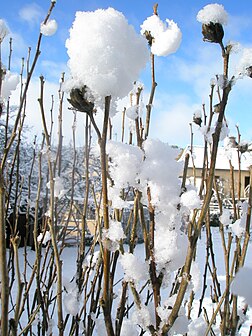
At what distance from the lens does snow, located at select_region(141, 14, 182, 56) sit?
0.88m

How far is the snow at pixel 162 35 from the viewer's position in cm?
88

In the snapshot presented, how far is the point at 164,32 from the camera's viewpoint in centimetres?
91

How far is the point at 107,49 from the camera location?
2.15ft

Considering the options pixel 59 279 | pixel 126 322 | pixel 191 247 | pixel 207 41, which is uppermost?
pixel 207 41

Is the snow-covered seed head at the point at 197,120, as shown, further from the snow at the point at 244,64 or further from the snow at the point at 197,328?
the snow at the point at 197,328

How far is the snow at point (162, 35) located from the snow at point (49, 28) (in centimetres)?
30

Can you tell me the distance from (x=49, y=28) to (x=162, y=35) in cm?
37

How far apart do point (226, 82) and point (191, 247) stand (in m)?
0.30

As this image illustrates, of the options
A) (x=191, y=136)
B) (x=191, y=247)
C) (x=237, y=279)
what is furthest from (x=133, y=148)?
(x=191, y=136)

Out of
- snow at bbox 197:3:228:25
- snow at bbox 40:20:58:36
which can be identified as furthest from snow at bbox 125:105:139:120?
snow at bbox 40:20:58:36

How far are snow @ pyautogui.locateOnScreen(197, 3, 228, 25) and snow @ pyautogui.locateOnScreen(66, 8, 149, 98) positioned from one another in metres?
0.13

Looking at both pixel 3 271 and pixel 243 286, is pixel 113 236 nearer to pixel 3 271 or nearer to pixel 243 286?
pixel 3 271

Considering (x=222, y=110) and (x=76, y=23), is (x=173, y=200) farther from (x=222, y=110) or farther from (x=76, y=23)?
(x=76, y=23)

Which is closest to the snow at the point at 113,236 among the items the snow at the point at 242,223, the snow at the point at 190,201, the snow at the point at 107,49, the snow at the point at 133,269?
the snow at the point at 133,269
